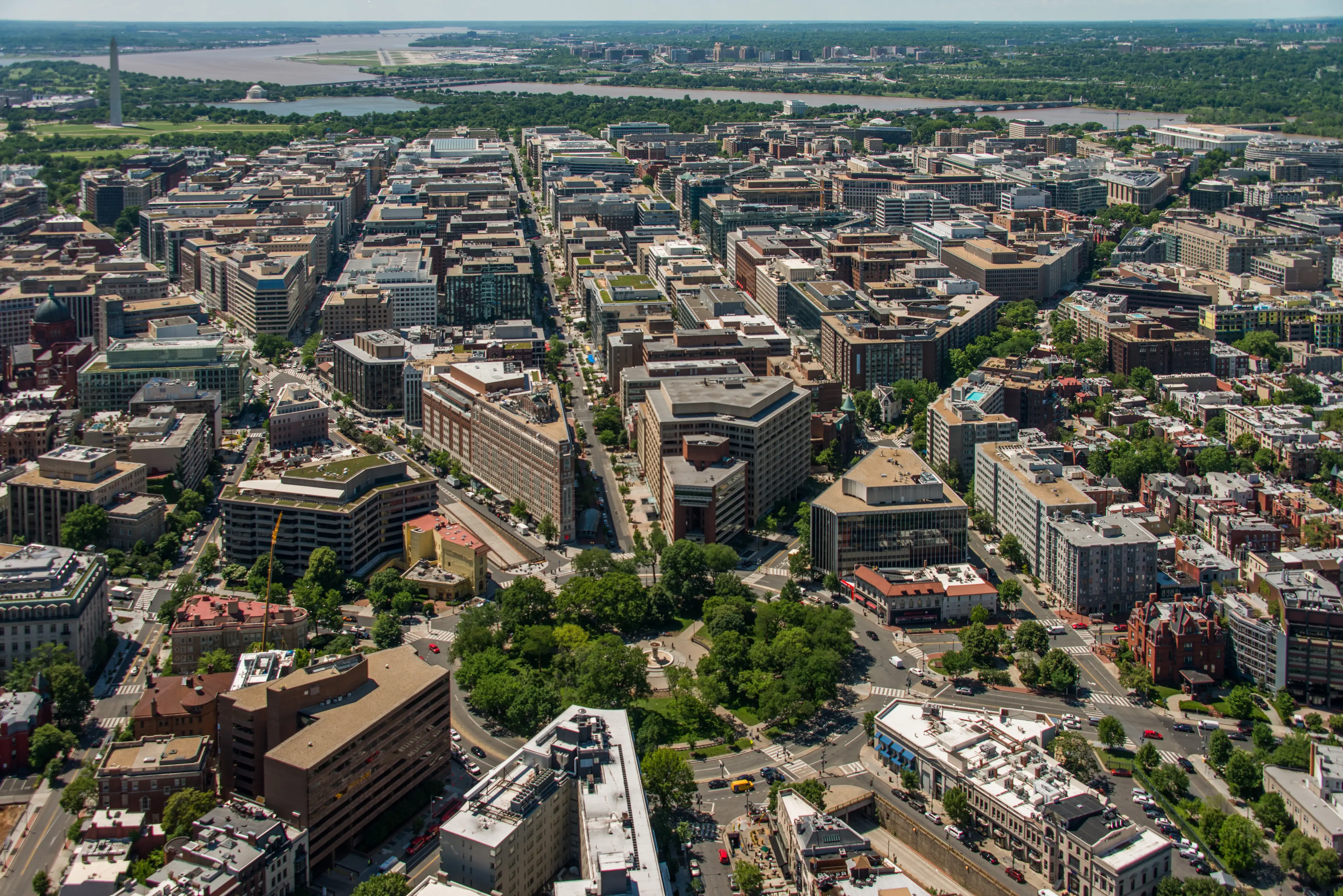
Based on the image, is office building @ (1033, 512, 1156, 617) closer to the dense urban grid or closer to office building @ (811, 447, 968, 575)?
the dense urban grid

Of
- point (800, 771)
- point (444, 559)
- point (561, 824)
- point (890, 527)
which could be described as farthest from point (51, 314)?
point (561, 824)

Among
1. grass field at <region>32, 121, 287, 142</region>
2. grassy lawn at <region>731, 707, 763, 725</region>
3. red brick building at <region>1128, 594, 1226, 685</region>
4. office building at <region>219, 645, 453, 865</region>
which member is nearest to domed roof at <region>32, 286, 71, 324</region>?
office building at <region>219, 645, 453, 865</region>

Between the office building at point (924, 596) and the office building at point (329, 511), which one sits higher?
the office building at point (329, 511)

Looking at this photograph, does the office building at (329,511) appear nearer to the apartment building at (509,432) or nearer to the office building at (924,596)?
the apartment building at (509,432)

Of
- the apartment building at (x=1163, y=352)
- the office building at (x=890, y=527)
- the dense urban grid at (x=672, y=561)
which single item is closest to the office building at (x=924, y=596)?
the dense urban grid at (x=672, y=561)

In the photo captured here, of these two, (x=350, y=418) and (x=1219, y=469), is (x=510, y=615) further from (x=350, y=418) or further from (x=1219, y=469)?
(x=1219, y=469)

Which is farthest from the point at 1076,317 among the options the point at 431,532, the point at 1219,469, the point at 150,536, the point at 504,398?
the point at 150,536
